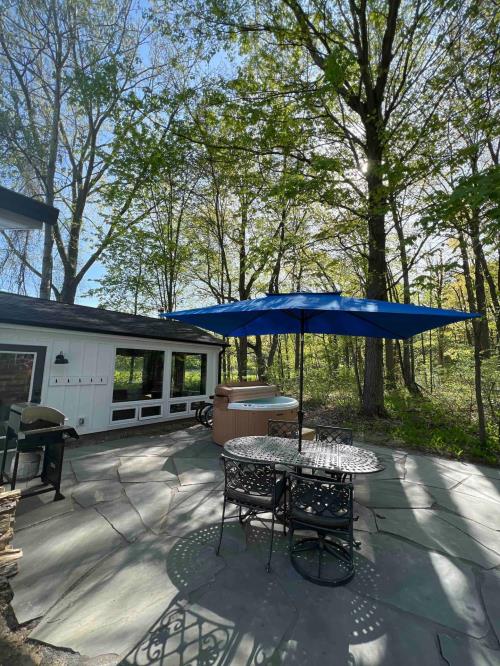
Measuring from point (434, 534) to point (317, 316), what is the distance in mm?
2495

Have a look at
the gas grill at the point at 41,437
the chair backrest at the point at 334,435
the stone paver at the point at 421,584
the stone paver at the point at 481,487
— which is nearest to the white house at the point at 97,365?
the gas grill at the point at 41,437

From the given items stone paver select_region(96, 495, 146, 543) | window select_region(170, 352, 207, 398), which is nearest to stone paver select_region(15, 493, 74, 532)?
stone paver select_region(96, 495, 146, 543)

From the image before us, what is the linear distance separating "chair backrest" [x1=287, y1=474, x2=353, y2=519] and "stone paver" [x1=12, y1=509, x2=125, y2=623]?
5.35 ft

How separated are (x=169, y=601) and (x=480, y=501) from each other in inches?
145

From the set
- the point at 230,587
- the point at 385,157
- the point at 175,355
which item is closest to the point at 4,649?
the point at 230,587

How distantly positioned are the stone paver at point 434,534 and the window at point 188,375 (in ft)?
19.2

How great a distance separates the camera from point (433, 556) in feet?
8.38

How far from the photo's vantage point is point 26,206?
2.08 m

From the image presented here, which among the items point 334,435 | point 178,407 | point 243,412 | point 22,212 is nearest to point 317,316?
point 334,435

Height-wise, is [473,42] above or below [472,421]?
above

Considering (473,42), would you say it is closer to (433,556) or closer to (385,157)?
(385,157)

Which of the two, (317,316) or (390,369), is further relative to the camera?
(390,369)

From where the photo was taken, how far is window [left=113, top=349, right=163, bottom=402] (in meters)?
6.74

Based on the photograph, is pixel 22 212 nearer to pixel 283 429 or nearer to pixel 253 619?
pixel 253 619
